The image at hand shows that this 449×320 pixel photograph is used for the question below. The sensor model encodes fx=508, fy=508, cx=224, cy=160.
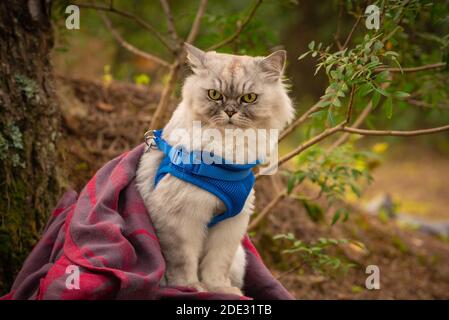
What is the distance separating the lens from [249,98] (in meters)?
2.56

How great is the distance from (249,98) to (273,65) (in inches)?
8.7

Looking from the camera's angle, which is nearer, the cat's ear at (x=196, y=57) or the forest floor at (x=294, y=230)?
the cat's ear at (x=196, y=57)

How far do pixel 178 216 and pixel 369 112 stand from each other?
2061 mm

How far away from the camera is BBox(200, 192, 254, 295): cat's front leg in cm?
260

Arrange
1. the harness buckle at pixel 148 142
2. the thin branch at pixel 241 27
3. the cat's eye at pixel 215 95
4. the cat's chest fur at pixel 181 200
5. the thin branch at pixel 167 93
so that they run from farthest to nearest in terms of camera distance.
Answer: the thin branch at pixel 167 93
the thin branch at pixel 241 27
the harness buckle at pixel 148 142
the cat's eye at pixel 215 95
the cat's chest fur at pixel 181 200

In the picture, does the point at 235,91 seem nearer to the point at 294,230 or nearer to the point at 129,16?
the point at 129,16

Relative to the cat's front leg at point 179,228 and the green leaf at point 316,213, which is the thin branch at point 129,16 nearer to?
the cat's front leg at point 179,228

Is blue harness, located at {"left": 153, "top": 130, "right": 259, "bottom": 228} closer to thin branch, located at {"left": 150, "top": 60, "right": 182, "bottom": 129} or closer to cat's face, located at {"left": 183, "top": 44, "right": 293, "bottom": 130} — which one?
cat's face, located at {"left": 183, "top": 44, "right": 293, "bottom": 130}

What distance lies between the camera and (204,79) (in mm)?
A: 2588

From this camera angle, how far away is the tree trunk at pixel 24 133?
110 inches

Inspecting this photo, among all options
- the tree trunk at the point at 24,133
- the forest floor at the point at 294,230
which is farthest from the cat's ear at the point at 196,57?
the forest floor at the point at 294,230

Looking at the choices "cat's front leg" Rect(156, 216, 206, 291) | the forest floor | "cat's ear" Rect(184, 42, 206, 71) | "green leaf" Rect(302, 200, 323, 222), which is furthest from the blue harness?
"green leaf" Rect(302, 200, 323, 222)

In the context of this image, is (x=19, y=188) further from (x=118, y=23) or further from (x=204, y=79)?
(x=118, y=23)
